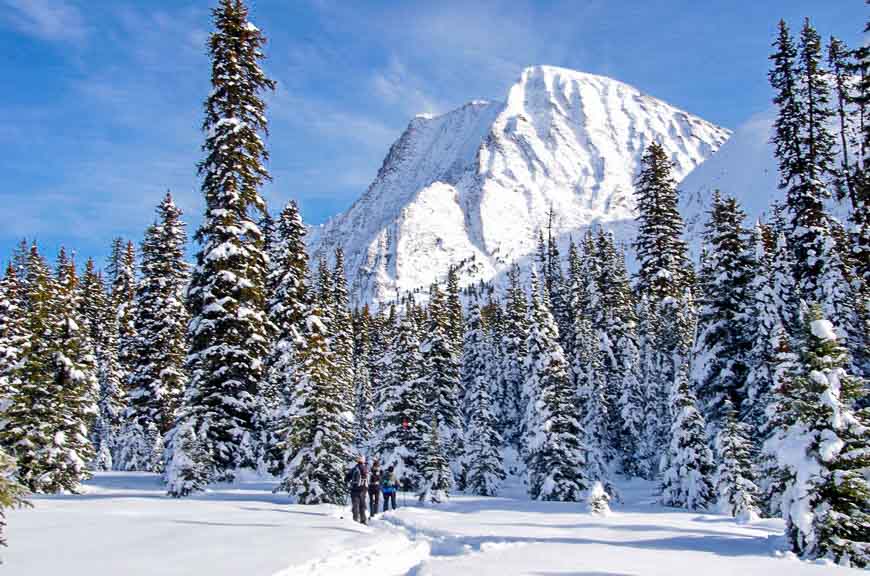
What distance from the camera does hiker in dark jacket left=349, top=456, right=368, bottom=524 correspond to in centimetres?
1950

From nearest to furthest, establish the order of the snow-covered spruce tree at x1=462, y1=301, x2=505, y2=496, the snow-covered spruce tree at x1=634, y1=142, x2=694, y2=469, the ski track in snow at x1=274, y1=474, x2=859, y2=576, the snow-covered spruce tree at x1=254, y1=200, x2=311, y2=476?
1. the ski track in snow at x1=274, y1=474, x2=859, y2=576
2. the snow-covered spruce tree at x1=254, y1=200, x2=311, y2=476
3. the snow-covered spruce tree at x1=634, y1=142, x2=694, y2=469
4. the snow-covered spruce tree at x1=462, y1=301, x2=505, y2=496

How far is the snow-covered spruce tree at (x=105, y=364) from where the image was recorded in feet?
167

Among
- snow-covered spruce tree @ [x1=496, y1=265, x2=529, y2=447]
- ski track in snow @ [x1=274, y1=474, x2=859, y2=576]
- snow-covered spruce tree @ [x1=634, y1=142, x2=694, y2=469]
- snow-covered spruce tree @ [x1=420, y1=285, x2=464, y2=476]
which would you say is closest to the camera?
ski track in snow @ [x1=274, y1=474, x2=859, y2=576]

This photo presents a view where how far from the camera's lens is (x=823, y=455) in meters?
12.2

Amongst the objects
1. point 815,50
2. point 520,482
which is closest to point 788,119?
point 815,50

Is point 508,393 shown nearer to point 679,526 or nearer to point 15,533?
point 679,526

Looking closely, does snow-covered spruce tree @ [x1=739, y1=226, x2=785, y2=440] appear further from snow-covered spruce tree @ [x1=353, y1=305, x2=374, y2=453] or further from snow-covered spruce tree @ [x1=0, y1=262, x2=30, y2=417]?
snow-covered spruce tree @ [x1=0, y1=262, x2=30, y2=417]

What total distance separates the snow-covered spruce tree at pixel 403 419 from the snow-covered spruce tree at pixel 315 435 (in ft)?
37.8

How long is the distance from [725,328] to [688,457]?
600cm

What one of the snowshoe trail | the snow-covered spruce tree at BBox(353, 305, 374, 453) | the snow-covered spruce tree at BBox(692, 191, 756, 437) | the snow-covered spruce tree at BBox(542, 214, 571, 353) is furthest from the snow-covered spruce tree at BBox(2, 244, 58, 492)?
the snow-covered spruce tree at BBox(542, 214, 571, 353)

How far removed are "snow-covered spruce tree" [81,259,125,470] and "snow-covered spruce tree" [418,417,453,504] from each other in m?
29.2

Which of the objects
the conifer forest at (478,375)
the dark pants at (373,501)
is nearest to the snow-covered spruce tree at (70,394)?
the conifer forest at (478,375)

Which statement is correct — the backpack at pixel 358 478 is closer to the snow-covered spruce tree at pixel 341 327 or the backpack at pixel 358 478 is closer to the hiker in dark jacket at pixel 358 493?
the hiker in dark jacket at pixel 358 493

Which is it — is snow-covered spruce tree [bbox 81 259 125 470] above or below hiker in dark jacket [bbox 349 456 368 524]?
above
